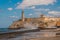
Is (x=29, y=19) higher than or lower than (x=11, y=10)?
lower

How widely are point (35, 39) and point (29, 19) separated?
1.38 feet

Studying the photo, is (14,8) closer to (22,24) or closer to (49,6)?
(22,24)

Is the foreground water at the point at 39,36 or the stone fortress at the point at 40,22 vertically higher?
the stone fortress at the point at 40,22

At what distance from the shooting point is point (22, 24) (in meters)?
3.33

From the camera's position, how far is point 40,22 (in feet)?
11.0

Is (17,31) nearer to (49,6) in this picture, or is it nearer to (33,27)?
(33,27)

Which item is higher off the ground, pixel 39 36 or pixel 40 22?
pixel 40 22

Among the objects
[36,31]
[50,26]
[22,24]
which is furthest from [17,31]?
[50,26]

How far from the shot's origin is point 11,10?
328cm

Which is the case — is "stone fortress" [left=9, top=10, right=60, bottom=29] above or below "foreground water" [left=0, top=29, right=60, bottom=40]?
above

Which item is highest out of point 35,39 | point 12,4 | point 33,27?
point 12,4

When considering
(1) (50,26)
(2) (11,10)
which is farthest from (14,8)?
(1) (50,26)

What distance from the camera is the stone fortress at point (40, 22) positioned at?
3296 millimetres

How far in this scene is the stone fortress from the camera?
3.30 m
